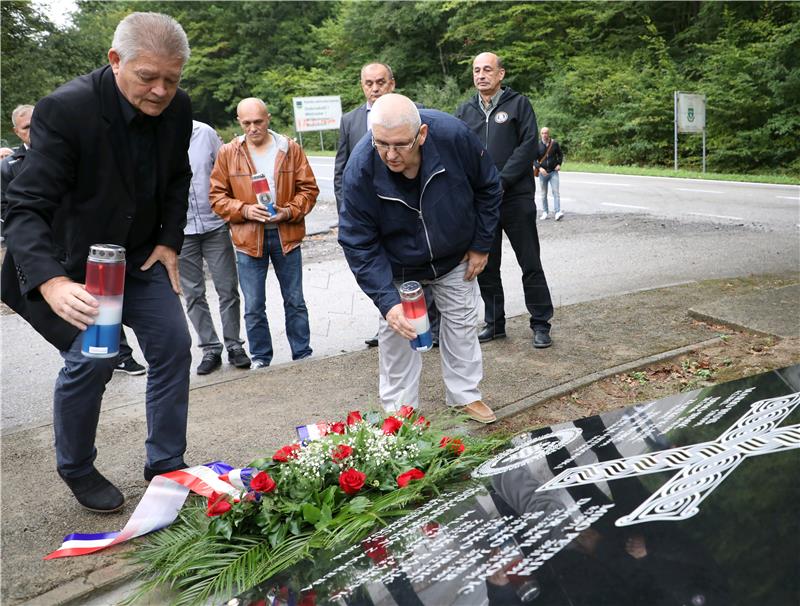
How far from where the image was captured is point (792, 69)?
68.7 feet

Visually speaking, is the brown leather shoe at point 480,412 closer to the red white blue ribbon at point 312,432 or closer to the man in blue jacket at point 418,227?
the man in blue jacket at point 418,227

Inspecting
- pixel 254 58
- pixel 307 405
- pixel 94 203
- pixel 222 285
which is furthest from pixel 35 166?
pixel 254 58

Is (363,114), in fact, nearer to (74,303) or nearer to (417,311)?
(417,311)

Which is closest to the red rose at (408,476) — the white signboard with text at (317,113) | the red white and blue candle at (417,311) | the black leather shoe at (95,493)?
the red white and blue candle at (417,311)

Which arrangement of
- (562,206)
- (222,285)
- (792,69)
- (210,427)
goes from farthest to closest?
1. (792,69)
2. (562,206)
3. (222,285)
4. (210,427)

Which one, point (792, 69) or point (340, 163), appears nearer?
point (340, 163)

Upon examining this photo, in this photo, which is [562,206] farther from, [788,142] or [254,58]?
[254,58]

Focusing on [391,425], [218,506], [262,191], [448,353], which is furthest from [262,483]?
[262,191]

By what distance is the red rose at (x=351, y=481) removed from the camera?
2.92 metres

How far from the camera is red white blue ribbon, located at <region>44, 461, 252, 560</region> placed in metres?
3.16

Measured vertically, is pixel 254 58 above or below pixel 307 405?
above

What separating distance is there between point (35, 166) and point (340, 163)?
128 inches

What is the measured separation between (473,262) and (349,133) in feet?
7.50

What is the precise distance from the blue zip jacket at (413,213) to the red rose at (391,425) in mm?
663
